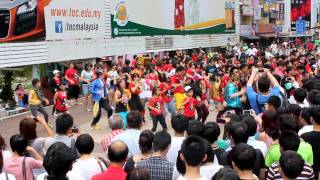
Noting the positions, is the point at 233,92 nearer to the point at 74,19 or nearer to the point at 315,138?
the point at 315,138

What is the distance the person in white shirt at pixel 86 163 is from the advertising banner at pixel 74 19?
16.0 meters

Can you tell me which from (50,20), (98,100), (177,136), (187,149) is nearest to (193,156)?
(187,149)

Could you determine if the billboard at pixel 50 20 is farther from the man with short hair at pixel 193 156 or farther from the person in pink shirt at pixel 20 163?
the man with short hair at pixel 193 156

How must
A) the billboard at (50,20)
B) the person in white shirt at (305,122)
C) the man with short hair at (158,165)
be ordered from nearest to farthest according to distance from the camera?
the man with short hair at (158,165)
the person in white shirt at (305,122)
the billboard at (50,20)

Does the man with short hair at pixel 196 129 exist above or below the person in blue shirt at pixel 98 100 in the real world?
above

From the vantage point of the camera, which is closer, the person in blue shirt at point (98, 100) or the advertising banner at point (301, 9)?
the person in blue shirt at point (98, 100)

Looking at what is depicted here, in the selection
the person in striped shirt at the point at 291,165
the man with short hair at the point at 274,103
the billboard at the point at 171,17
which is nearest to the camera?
the person in striped shirt at the point at 291,165

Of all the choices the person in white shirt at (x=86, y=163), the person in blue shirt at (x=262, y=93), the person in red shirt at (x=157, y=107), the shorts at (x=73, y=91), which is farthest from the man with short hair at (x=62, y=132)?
the shorts at (x=73, y=91)

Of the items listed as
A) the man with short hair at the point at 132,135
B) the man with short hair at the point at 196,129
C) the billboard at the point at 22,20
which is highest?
the billboard at the point at 22,20

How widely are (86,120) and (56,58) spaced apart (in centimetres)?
646

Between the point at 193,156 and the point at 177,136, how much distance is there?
1697mm

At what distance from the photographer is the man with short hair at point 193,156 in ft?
14.3

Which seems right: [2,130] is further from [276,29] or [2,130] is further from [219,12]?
[276,29]

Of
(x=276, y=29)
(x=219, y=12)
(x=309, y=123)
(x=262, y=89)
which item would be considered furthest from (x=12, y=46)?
(x=276, y=29)
